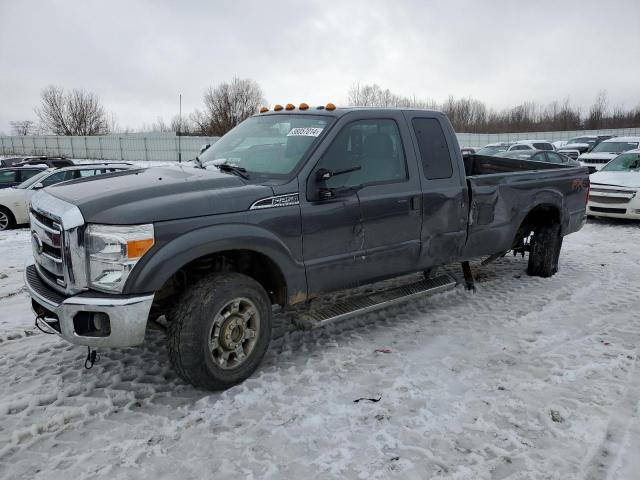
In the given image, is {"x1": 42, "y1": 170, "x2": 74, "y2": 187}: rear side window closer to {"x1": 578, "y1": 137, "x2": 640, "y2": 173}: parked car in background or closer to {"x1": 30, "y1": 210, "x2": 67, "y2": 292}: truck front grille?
{"x1": 30, "y1": 210, "x2": 67, "y2": 292}: truck front grille

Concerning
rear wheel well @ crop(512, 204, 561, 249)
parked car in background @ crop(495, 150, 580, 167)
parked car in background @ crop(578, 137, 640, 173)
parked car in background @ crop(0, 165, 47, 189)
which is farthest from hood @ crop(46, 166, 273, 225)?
parked car in background @ crop(578, 137, 640, 173)

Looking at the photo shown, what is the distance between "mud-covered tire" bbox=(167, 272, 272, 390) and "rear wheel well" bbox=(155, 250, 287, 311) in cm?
21

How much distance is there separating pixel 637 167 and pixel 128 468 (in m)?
12.5

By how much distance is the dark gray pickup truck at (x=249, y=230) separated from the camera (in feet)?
9.91

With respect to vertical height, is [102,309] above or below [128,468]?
above

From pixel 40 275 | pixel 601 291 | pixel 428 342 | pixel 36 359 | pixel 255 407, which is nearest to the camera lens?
pixel 255 407

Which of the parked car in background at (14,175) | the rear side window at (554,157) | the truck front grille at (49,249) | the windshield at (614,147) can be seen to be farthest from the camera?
the windshield at (614,147)

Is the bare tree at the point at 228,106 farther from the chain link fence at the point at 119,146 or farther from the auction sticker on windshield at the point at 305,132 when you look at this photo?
the auction sticker on windshield at the point at 305,132

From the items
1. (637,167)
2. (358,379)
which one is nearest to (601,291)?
(358,379)

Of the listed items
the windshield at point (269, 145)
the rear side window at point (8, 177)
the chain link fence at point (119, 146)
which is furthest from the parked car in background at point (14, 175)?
the chain link fence at point (119, 146)

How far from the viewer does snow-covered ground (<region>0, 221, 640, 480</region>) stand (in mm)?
2719

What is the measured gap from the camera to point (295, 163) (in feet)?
12.5

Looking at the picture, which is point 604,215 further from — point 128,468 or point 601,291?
point 128,468

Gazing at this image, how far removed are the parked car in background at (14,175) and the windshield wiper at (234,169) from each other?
1000 cm
